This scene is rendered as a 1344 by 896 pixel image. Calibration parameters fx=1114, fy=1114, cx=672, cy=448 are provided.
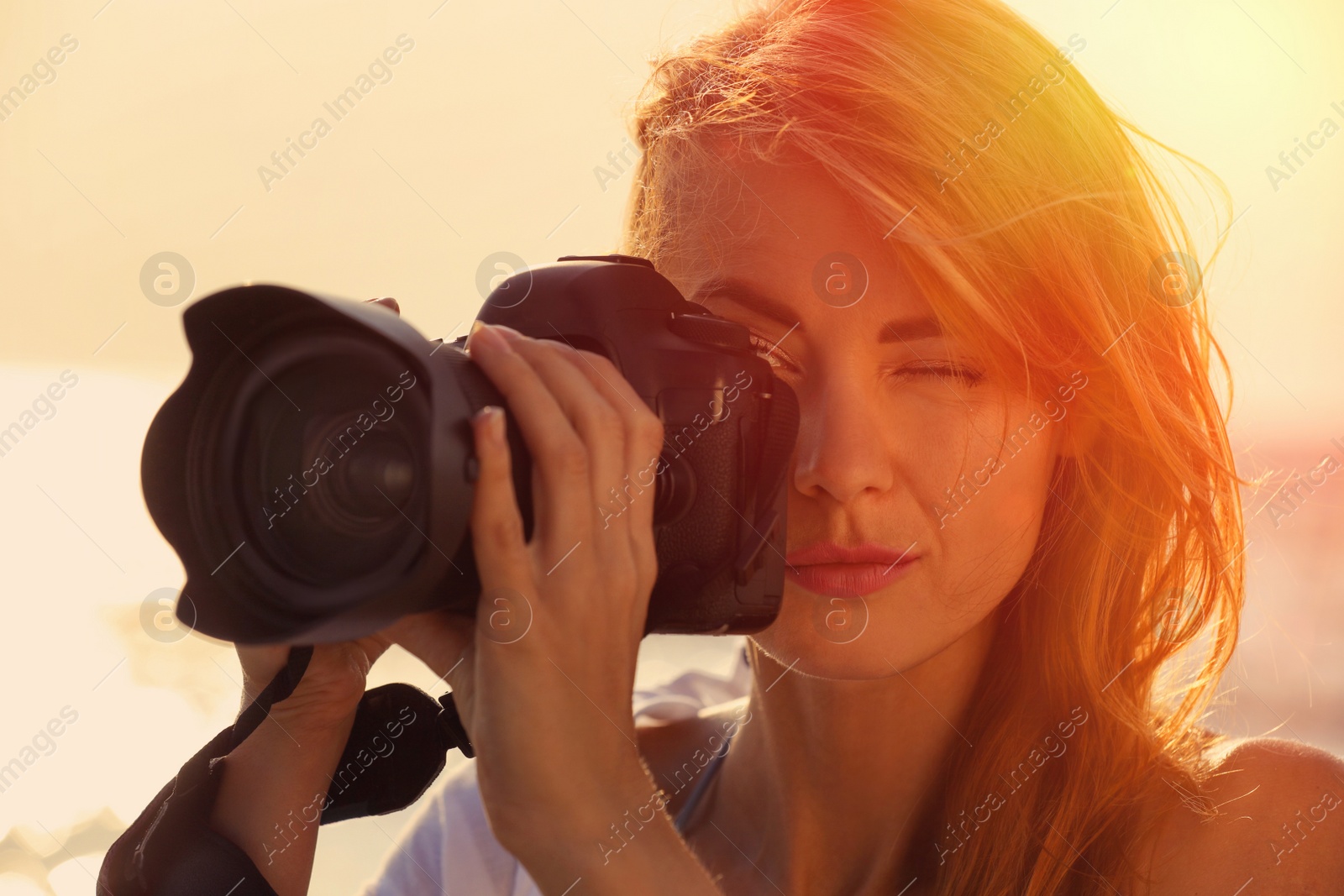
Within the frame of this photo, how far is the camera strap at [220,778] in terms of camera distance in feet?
2.17

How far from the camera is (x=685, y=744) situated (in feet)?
3.61

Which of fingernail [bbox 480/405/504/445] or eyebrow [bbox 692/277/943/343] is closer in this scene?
fingernail [bbox 480/405/504/445]

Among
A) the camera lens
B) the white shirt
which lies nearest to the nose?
the camera lens

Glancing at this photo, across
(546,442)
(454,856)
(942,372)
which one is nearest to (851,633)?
(942,372)

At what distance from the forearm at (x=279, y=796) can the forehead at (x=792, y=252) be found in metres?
0.39

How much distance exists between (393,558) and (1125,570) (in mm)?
564

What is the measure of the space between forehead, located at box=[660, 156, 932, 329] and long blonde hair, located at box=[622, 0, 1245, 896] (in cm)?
1

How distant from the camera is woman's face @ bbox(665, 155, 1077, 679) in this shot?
0.67m

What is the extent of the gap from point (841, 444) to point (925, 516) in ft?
0.27

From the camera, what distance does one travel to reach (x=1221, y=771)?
76cm

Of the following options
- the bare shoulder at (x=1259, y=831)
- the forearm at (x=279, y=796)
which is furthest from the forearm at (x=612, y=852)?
the bare shoulder at (x=1259, y=831)

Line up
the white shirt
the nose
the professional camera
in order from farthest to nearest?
the white shirt → the nose → the professional camera

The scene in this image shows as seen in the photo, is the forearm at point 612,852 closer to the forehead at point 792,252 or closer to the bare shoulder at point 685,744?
the forehead at point 792,252

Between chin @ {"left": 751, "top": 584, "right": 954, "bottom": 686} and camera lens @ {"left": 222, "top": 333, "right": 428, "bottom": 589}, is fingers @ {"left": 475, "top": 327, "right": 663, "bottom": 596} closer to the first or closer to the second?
camera lens @ {"left": 222, "top": 333, "right": 428, "bottom": 589}
